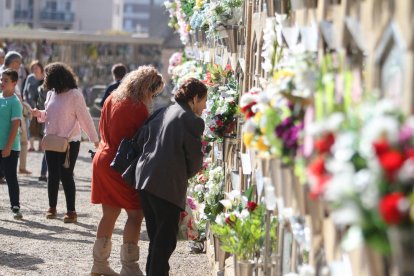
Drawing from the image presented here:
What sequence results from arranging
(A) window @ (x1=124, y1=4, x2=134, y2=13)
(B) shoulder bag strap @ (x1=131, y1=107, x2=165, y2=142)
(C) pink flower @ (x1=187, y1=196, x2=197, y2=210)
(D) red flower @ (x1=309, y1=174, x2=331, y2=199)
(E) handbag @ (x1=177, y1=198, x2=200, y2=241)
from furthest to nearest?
(A) window @ (x1=124, y1=4, x2=134, y2=13) → (E) handbag @ (x1=177, y1=198, x2=200, y2=241) → (C) pink flower @ (x1=187, y1=196, x2=197, y2=210) → (B) shoulder bag strap @ (x1=131, y1=107, x2=165, y2=142) → (D) red flower @ (x1=309, y1=174, x2=331, y2=199)

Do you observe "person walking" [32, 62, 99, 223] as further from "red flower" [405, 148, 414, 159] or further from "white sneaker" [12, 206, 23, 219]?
"red flower" [405, 148, 414, 159]

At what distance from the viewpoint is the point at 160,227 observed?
6.99 meters

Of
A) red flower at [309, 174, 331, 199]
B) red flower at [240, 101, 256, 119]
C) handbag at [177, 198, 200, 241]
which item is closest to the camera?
red flower at [309, 174, 331, 199]

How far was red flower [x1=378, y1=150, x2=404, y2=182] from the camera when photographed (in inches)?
105

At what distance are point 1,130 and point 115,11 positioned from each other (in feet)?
319

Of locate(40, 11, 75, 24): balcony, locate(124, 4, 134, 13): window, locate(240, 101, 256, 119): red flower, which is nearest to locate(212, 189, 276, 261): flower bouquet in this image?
locate(240, 101, 256, 119): red flower

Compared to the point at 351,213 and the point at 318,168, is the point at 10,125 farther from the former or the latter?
the point at 351,213

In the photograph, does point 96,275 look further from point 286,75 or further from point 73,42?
point 73,42

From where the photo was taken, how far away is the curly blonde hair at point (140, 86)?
7.60 m

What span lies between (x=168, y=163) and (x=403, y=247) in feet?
14.0

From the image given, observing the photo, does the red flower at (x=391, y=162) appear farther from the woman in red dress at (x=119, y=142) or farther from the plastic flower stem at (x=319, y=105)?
the woman in red dress at (x=119, y=142)

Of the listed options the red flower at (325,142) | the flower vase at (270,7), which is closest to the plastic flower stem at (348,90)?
the red flower at (325,142)

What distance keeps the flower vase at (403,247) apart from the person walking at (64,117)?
728 centimetres

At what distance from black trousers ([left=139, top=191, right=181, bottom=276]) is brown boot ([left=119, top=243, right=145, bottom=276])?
0.63 m
